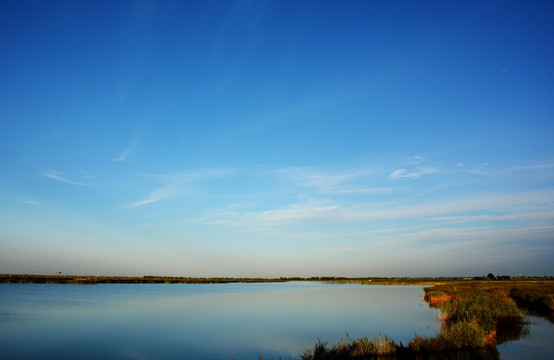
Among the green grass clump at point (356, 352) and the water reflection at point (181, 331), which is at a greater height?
the green grass clump at point (356, 352)

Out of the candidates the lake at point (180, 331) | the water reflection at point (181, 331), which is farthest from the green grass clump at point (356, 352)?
the water reflection at point (181, 331)

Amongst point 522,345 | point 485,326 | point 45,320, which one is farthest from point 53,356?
point 522,345

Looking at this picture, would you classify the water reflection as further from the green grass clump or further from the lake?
the green grass clump

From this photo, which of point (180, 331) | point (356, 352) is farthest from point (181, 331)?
point (356, 352)

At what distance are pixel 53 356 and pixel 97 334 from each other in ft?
17.3

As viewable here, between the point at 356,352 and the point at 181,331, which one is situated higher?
the point at 356,352

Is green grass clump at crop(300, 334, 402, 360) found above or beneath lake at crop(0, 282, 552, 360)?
above

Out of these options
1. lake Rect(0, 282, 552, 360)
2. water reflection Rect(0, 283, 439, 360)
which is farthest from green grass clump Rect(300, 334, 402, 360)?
water reflection Rect(0, 283, 439, 360)

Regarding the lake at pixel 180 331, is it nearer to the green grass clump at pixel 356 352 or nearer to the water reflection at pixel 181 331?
the water reflection at pixel 181 331

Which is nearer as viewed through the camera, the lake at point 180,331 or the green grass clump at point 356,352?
the green grass clump at point 356,352

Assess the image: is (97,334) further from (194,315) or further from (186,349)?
(194,315)

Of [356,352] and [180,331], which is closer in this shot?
[356,352]

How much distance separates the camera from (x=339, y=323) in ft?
84.6

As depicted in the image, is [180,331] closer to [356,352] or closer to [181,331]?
[181,331]
